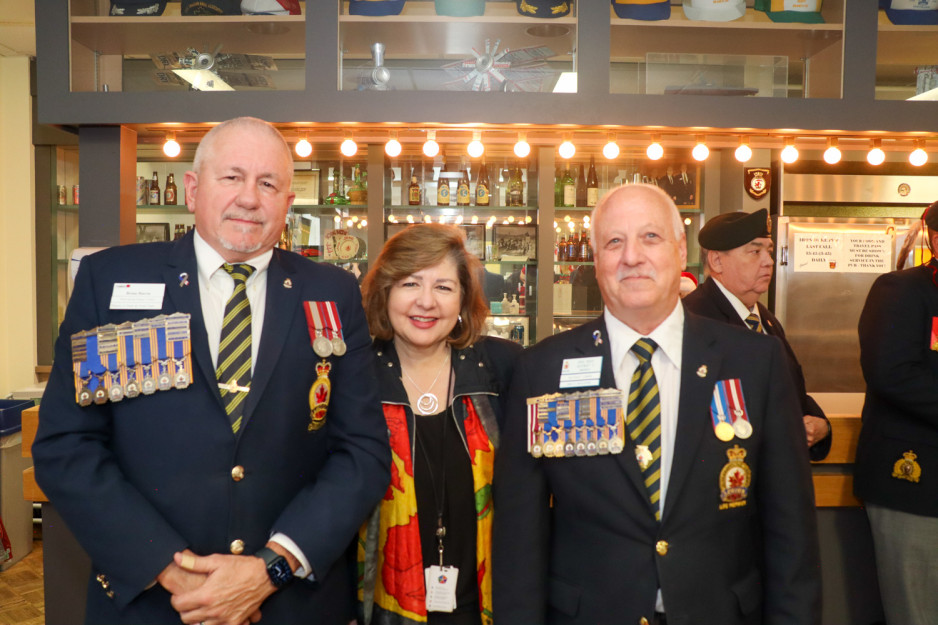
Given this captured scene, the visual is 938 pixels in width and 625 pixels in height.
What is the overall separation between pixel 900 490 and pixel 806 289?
9.90ft

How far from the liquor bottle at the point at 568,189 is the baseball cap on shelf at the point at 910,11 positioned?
2.02 meters

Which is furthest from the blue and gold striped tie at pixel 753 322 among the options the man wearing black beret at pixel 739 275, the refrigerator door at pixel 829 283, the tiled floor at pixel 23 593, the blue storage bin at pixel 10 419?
the blue storage bin at pixel 10 419

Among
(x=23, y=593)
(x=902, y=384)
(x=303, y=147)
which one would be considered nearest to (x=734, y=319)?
(x=902, y=384)

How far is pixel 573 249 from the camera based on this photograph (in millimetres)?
4605

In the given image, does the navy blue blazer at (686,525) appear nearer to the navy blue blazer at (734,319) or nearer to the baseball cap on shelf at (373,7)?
the navy blue blazer at (734,319)

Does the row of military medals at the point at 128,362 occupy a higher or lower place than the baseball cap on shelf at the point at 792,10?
lower

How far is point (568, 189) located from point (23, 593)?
13.0 feet

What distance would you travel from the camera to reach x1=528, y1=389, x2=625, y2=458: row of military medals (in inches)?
61.7

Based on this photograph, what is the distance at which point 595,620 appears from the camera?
5.08ft

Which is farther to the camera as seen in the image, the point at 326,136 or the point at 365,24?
the point at 326,136

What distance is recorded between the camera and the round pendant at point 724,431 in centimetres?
155

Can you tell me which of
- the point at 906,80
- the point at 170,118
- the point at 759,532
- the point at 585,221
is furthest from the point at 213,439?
the point at 585,221

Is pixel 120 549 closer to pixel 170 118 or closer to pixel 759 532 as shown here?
pixel 759 532

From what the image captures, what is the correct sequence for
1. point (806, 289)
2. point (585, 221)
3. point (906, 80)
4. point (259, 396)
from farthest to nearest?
point (806, 289) < point (585, 221) < point (906, 80) < point (259, 396)
